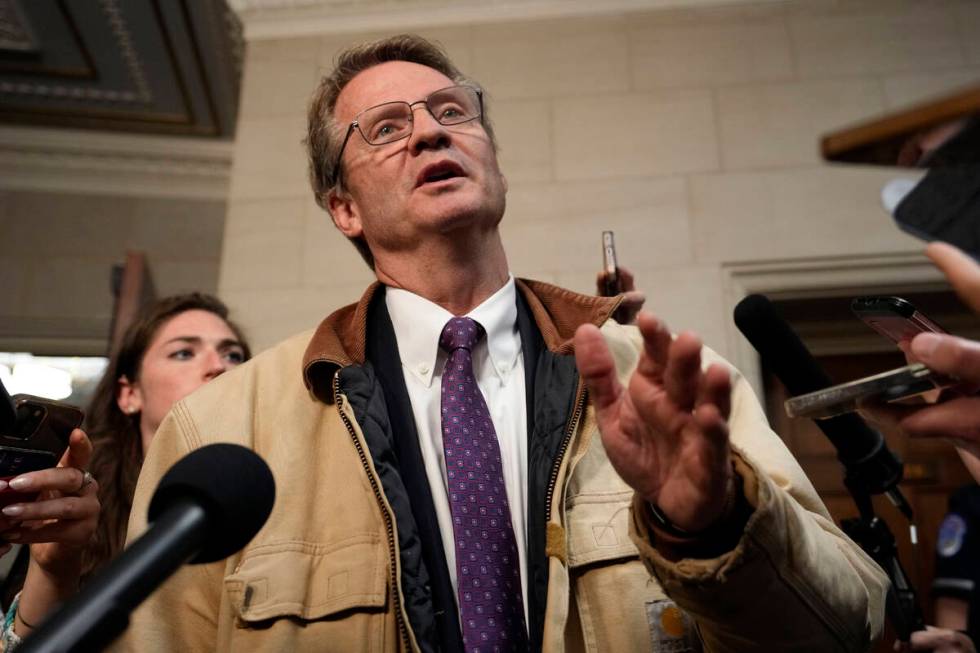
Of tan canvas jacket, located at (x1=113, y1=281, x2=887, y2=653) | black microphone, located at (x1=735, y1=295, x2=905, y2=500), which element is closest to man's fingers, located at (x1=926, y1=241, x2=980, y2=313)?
tan canvas jacket, located at (x1=113, y1=281, x2=887, y2=653)

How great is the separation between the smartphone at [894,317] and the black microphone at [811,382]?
0.76 feet

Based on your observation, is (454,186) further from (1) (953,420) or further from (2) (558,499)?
(1) (953,420)

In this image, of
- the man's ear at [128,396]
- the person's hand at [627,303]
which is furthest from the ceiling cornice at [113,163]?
the person's hand at [627,303]

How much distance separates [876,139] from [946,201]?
0.14m

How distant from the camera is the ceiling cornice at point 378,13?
3443 mm

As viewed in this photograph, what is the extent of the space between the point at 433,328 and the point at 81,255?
3255 millimetres

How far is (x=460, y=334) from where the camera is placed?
52.9 inches

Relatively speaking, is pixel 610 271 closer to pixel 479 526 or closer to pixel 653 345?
pixel 479 526

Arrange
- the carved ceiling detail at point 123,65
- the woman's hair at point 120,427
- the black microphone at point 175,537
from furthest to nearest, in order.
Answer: the carved ceiling detail at point 123,65 → the woman's hair at point 120,427 → the black microphone at point 175,537

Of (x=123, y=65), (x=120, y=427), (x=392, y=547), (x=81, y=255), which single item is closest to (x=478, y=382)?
(x=392, y=547)

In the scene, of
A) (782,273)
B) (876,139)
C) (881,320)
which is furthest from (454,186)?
(782,273)

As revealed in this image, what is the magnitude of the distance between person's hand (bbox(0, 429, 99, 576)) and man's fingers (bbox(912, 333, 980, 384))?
41.4 inches

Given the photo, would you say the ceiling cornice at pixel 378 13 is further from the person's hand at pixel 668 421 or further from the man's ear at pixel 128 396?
the person's hand at pixel 668 421

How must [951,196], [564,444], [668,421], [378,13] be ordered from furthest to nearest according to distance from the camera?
[378,13] < [564,444] < [668,421] < [951,196]
